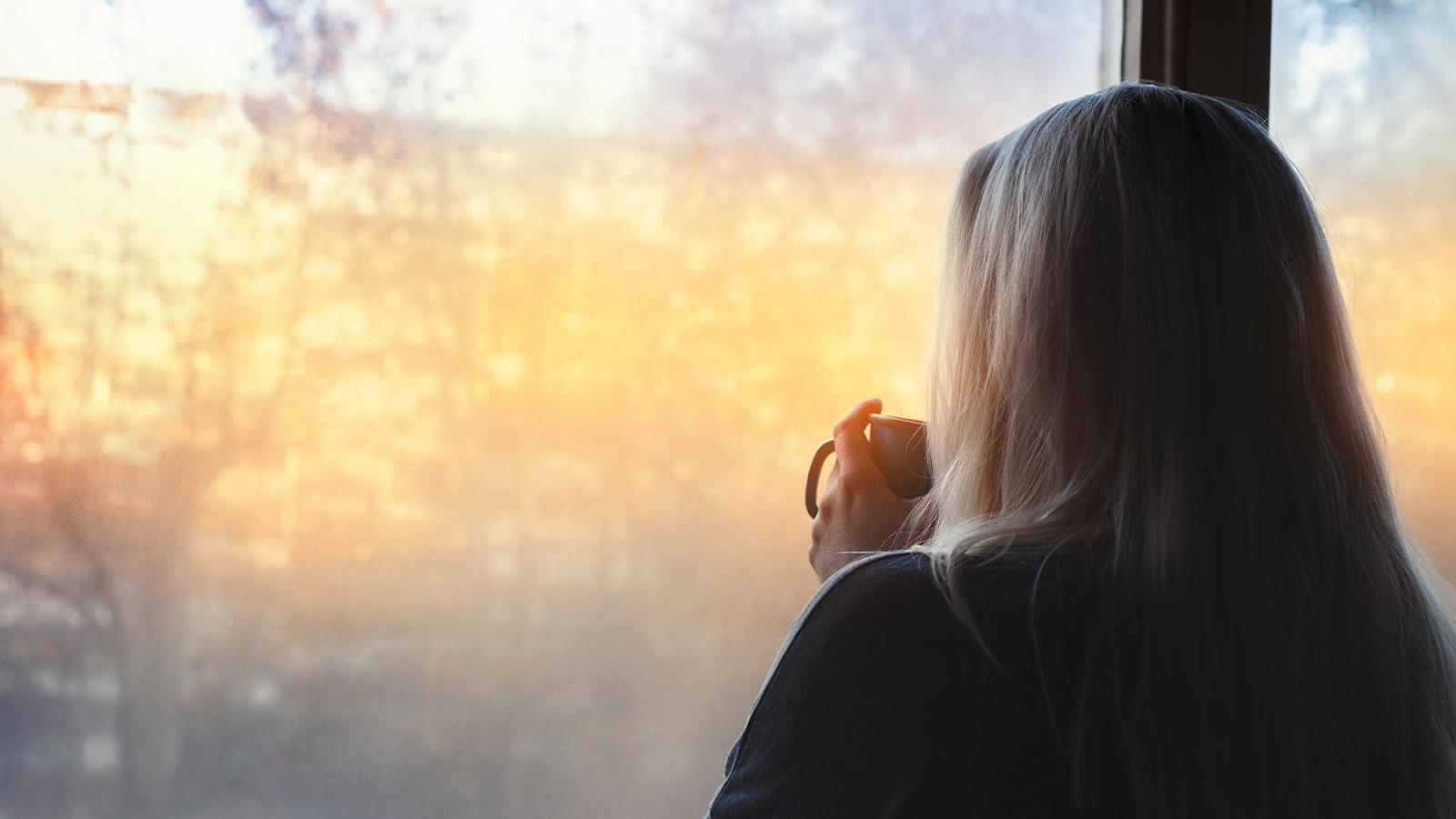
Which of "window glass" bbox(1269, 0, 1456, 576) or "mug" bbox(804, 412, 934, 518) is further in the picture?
"window glass" bbox(1269, 0, 1456, 576)

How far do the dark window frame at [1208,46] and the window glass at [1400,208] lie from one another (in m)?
0.11

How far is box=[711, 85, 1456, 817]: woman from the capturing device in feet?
1.86

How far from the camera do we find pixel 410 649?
94 cm

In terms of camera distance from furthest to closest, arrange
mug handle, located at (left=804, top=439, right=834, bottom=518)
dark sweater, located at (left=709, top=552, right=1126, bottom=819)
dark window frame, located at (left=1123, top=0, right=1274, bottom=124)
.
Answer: dark window frame, located at (left=1123, top=0, right=1274, bottom=124), mug handle, located at (left=804, top=439, right=834, bottom=518), dark sweater, located at (left=709, top=552, right=1126, bottom=819)

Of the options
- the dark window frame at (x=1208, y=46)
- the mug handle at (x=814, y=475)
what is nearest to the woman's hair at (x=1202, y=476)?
the mug handle at (x=814, y=475)

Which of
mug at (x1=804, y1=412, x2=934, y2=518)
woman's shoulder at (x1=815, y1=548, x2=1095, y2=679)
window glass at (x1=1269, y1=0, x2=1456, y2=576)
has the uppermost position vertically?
window glass at (x1=1269, y1=0, x2=1456, y2=576)

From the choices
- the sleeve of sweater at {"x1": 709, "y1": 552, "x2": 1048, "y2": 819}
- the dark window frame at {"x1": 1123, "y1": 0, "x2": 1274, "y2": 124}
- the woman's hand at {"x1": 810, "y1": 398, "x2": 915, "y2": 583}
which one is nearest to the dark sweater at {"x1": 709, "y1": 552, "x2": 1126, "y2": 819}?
the sleeve of sweater at {"x1": 709, "y1": 552, "x2": 1048, "y2": 819}

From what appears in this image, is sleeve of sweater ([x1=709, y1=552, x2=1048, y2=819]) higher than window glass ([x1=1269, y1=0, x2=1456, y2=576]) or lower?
lower

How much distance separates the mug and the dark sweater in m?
0.28

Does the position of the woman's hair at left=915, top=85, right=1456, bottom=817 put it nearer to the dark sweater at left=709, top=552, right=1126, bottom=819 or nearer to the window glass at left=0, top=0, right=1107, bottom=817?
the dark sweater at left=709, top=552, right=1126, bottom=819

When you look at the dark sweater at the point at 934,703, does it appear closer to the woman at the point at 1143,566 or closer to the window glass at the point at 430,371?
the woman at the point at 1143,566

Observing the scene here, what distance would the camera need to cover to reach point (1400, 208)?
121 cm

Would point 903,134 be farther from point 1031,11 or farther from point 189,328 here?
point 189,328

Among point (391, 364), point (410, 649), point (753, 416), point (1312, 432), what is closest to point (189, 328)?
point (391, 364)
